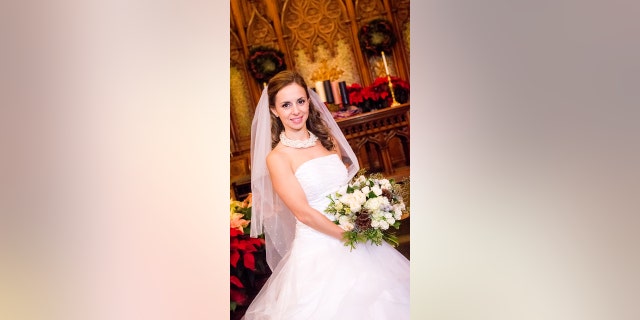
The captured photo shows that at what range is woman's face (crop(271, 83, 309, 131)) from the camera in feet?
8.88

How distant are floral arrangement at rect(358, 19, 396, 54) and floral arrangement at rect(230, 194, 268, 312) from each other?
0.89 meters

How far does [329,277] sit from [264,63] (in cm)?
91

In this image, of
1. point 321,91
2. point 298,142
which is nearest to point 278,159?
point 298,142

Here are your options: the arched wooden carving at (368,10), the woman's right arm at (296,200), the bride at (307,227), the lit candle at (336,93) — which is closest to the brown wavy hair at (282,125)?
the bride at (307,227)

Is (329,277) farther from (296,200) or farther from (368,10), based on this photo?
(368,10)

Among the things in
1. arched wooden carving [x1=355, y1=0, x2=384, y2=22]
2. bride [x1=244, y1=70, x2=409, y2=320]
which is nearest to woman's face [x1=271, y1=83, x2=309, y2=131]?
bride [x1=244, y1=70, x2=409, y2=320]

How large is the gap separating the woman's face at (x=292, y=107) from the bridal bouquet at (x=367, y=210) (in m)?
0.31

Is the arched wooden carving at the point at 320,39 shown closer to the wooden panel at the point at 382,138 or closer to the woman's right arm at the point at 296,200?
the wooden panel at the point at 382,138

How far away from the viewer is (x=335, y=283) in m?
2.63

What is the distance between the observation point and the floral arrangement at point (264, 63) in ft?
9.21

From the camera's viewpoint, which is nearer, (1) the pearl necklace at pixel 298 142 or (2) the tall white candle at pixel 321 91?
(1) the pearl necklace at pixel 298 142
